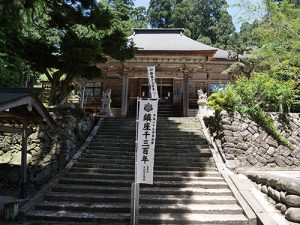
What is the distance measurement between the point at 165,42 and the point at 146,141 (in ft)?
42.5

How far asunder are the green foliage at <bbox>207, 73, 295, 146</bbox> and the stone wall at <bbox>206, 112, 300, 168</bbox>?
319mm

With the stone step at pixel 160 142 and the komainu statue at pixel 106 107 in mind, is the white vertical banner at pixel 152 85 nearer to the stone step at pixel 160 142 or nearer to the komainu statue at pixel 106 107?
the stone step at pixel 160 142

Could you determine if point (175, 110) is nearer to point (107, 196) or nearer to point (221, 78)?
point (221, 78)

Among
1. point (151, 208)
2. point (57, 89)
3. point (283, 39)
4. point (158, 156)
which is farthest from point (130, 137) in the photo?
point (283, 39)

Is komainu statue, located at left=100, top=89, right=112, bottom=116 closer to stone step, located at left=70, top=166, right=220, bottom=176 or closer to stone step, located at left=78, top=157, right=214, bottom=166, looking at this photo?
stone step, located at left=78, top=157, right=214, bottom=166

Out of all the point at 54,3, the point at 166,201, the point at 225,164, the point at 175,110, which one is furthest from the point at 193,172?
the point at 175,110

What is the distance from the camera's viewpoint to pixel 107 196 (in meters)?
7.62

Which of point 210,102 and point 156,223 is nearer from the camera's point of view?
point 156,223

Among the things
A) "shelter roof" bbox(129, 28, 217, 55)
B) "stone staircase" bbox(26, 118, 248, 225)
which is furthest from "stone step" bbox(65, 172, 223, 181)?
"shelter roof" bbox(129, 28, 217, 55)

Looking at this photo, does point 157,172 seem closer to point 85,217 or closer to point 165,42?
point 85,217

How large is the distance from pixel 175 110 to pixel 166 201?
11354 millimetres

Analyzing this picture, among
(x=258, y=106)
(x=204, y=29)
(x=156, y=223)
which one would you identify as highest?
(x=204, y=29)

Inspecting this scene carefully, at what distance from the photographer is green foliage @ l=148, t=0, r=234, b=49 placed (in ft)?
142

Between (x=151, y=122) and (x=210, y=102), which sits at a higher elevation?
(x=210, y=102)
